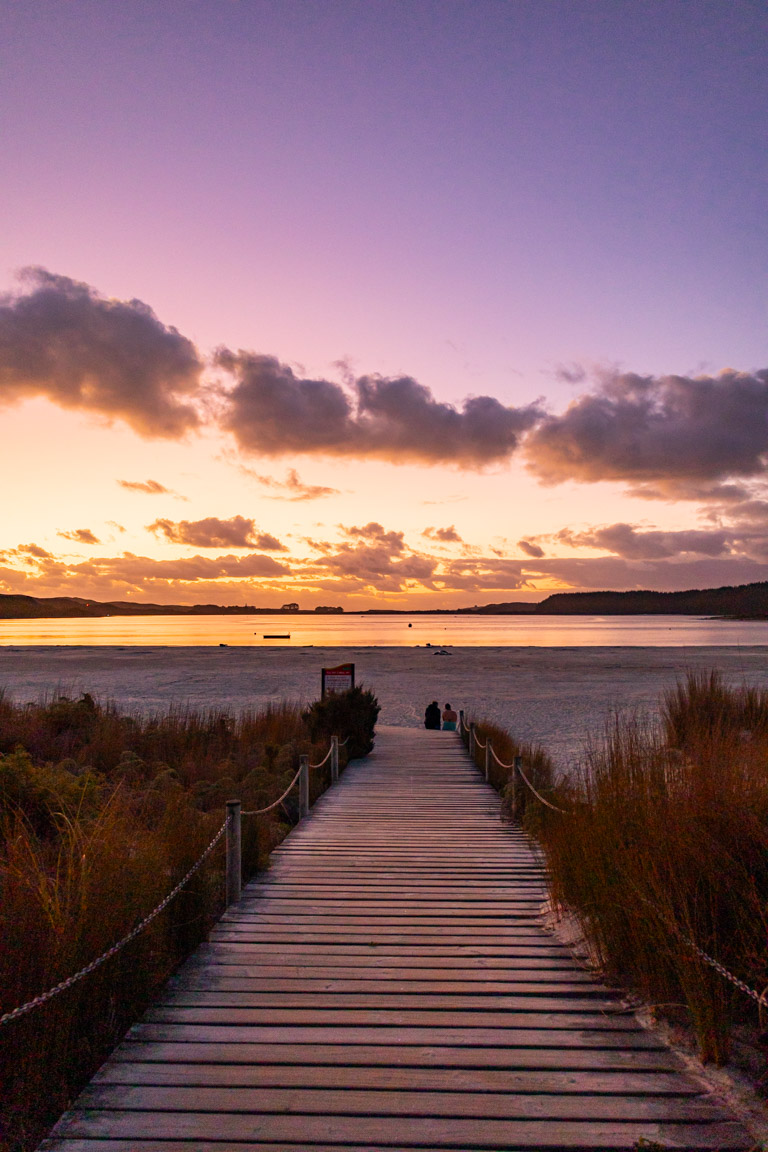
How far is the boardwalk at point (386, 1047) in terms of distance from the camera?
2.83m

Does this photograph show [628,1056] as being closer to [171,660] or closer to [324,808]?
[324,808]

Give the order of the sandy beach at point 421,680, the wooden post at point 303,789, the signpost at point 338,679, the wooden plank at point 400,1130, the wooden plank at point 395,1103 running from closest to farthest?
1. the wooden plank at point 400,1130
2. the wooden plank at point 395,1103
3. the wooden post at point 303,789
4. the signpost at point 338,679
5. the sandy beach at point 421,680

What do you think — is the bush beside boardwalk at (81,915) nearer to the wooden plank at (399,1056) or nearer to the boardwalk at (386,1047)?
the boardwalk at (386,1047)

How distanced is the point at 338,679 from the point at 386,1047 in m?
12.9

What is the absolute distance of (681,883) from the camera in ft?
12.4

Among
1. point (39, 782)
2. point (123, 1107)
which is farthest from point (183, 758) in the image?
point (123, 1107)

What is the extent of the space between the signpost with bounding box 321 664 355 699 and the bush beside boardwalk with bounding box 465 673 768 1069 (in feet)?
35.8

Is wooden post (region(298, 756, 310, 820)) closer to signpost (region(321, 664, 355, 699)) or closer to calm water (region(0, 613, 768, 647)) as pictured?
signpost (region(321, 664, 355, 699))

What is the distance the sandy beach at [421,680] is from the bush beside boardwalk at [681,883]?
9.62m

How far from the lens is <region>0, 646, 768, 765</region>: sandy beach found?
899 inches

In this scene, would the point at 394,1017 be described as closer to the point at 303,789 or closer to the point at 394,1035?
the point at 394,1035

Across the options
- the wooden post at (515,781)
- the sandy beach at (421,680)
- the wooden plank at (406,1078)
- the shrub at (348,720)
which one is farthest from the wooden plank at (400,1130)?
the sandy beach at (421,680)

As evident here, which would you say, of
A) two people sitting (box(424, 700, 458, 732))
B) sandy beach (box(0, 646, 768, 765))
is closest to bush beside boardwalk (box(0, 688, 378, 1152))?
sandy beach (box(0, 646, 768, 765))

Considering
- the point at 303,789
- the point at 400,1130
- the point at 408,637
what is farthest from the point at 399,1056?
the point at 408,637
